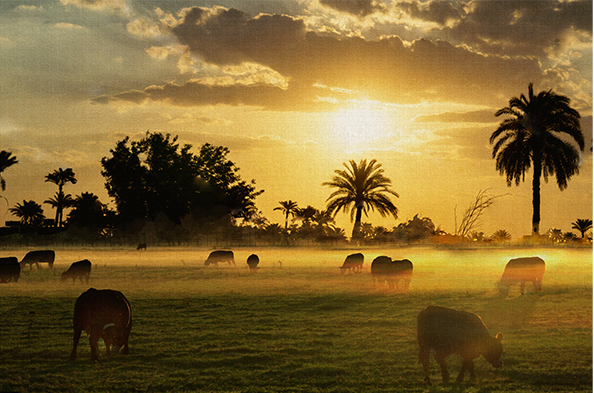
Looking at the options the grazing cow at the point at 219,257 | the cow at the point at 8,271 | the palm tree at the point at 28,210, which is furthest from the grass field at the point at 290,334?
the palm tree at the point at 28,210

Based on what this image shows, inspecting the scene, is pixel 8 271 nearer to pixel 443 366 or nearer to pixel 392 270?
pixel 392 270

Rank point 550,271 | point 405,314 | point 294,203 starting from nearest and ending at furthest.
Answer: point 405,314, point 550,271, point 294,203

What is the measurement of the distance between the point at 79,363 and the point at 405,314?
1430 cm

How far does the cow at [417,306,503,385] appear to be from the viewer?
1418 centimetres

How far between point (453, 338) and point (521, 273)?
18.1 m

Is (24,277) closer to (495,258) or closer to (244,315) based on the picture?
(244,315)

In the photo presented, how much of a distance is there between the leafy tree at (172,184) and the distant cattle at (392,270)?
44.4 metres

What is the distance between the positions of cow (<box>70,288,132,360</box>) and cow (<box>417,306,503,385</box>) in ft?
26.6

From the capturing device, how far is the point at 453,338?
46.4 feet

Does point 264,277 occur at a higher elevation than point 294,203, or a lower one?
lower

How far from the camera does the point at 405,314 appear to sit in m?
25.9

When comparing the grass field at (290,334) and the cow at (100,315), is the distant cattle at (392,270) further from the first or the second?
the cow at (100,315)

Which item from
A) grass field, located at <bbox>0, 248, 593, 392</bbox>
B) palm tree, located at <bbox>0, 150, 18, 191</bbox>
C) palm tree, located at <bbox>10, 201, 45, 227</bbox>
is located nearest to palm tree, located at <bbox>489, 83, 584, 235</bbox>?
grass field, located at <bbox>0, 248, 593, 392</bbox>

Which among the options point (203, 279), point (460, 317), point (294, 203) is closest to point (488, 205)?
point (460, 317)
